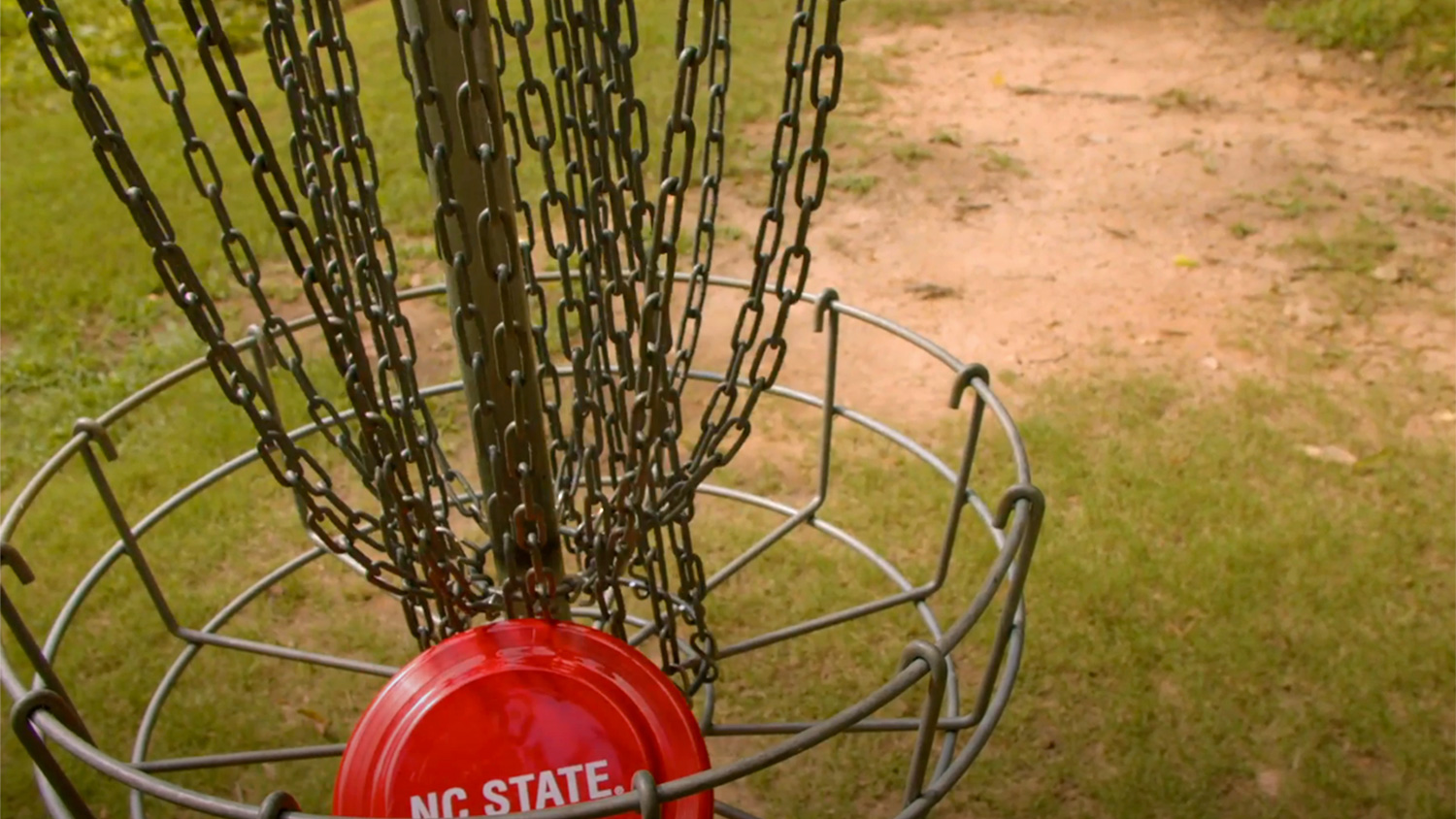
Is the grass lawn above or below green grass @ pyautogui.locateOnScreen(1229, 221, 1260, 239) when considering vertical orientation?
below

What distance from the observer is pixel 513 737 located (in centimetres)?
97

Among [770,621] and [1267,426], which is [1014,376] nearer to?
[1267,426]

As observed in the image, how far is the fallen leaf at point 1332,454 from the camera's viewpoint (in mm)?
2096

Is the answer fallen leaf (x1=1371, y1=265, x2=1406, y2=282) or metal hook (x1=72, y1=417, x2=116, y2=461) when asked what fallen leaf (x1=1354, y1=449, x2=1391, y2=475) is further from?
metal hook (x1=72, y1=417, x2=116, y2=461)

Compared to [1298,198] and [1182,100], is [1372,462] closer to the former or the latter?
[1298,198]

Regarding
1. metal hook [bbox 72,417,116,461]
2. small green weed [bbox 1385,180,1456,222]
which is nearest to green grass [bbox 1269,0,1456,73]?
small green weed [bbox 1385,180,1456,222]

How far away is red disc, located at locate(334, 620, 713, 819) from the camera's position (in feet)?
3.15

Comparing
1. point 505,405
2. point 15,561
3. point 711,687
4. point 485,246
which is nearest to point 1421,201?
point 711,687

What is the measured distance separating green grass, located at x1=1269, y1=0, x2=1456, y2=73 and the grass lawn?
1688 mm

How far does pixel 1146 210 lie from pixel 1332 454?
934mm

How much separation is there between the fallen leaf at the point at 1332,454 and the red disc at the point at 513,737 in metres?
1.51

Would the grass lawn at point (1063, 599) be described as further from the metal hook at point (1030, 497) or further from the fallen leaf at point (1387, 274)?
the metal hook at point (1030, 497)

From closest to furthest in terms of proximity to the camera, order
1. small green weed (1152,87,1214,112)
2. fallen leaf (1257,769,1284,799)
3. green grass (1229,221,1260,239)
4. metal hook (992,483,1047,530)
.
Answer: metal hook (992,483,1047,530), fallen leaf (1257,769,1284,799), green grass (1229,221,1260,239), small green weed (1152,87,1214,112)

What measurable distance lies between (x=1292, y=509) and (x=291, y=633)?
157cm
